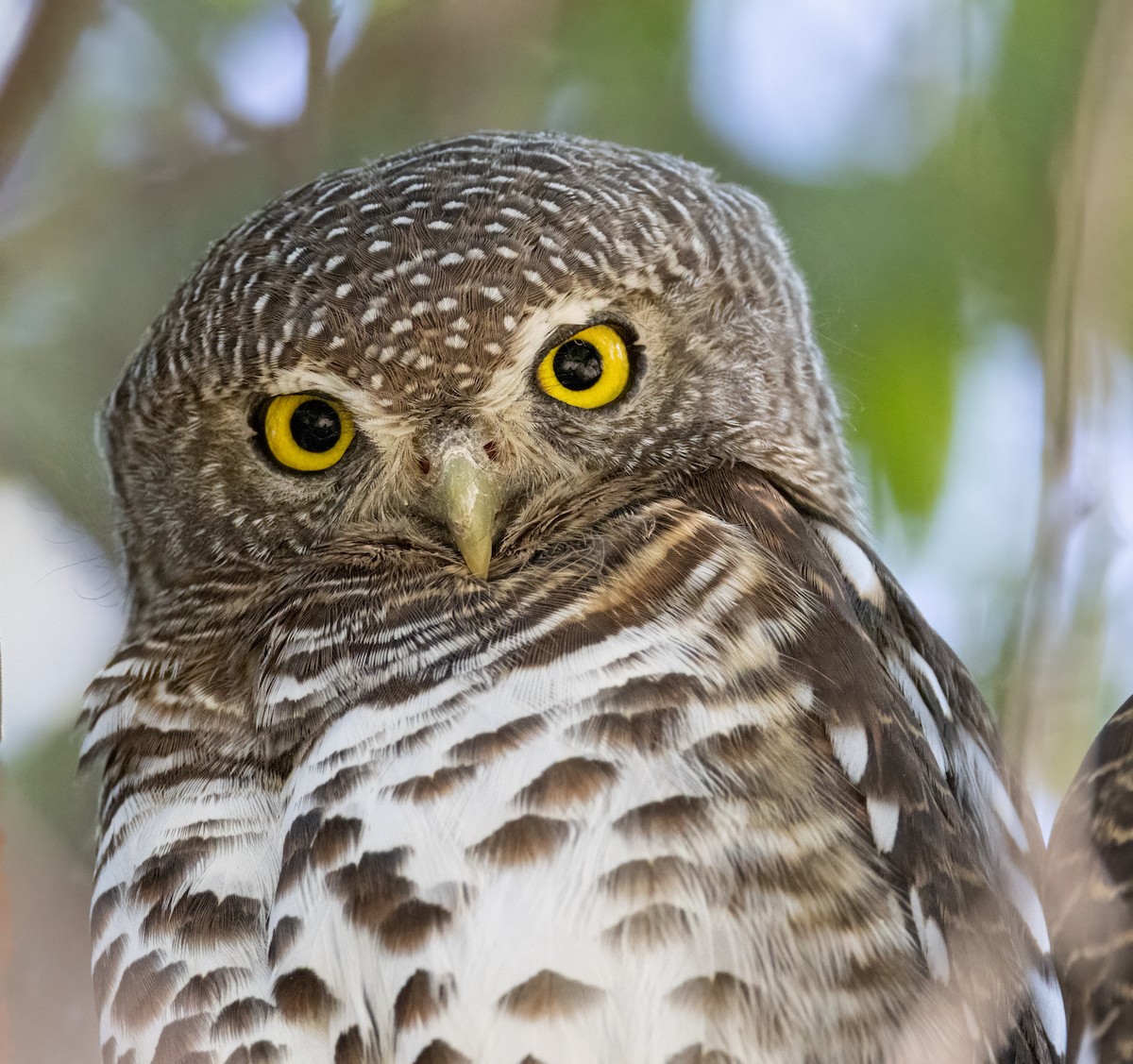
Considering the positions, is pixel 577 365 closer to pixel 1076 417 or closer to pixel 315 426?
pixel 315 426

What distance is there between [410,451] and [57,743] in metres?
1.07

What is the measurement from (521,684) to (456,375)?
521mm

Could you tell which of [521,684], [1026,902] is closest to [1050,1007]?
[1026,902]

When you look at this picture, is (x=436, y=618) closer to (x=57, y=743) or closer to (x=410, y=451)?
(x=410, y=451)

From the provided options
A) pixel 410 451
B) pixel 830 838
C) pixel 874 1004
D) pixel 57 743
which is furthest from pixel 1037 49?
pixel 57 743

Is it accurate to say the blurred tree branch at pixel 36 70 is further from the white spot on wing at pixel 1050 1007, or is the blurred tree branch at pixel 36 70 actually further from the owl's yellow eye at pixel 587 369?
the white spot on wing at pixel 1050 1007

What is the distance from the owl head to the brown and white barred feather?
0.35 feet

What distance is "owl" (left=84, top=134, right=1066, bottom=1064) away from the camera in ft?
6.08

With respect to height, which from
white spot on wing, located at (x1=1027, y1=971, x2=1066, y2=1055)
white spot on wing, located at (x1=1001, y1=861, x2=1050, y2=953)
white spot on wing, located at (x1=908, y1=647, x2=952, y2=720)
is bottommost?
white spot on wing, located at (x1=1027, y1=971, x2=1066, y2=1055)

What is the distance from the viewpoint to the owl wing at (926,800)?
1.91m

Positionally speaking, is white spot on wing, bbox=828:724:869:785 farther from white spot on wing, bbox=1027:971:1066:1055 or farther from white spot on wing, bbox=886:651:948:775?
white spot on wing, bbox=1027:971:1066:1055

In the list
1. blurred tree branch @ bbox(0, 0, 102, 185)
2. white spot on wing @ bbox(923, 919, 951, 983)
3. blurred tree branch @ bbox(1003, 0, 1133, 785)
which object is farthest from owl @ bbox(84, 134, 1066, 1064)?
blurred tree branch @ bbox(0, 0, 102, 185)

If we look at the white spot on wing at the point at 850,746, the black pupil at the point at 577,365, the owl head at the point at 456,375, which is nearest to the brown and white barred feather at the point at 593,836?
the white spot on wing at the point at 850,746

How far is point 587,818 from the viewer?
1.88 meters
